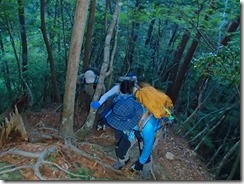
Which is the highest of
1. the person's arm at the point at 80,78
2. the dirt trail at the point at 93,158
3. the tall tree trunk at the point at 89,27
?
the tall tree trunk at the point at 89,27

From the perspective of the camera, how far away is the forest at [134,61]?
4.48 meters

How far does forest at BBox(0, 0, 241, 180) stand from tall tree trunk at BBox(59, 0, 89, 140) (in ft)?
0.04

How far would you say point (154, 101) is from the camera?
3.31m

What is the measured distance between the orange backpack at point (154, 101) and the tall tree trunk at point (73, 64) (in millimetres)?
836

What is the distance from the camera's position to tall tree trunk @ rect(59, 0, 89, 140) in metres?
3.40

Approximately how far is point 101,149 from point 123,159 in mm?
516

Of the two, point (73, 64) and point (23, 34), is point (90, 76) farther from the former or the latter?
point (23, 34)

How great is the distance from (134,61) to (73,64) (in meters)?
3.57

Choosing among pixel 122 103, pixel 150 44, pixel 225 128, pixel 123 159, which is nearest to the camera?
pixel 122 103

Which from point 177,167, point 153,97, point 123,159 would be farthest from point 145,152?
point 177,167

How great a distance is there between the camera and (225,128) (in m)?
7.11

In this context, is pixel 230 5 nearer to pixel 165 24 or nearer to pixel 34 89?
pixel 165 24

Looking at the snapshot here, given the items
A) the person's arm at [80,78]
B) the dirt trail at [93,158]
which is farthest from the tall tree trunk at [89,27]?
the dirt trail at [93,158]

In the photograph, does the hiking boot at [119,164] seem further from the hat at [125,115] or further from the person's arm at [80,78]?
the person's arm at [80,78]
